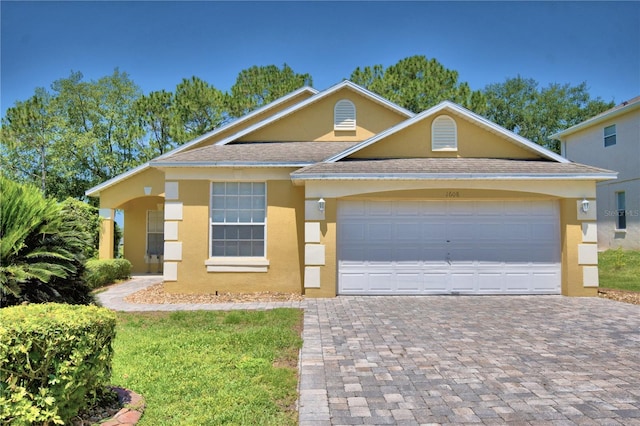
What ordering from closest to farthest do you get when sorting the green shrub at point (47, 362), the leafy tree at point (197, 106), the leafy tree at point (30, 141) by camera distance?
the green shrub at point (47, 362), the leafy tree at point (197, 106), the leafy tree at point (30, 141)

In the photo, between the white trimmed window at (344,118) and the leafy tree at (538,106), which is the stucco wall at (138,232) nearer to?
the white trimmed window at (344,118)

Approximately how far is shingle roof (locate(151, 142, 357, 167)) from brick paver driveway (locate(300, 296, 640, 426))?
15.0 feet

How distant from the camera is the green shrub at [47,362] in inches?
126

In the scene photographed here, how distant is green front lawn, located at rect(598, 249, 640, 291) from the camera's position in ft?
42.5

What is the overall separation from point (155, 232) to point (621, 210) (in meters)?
21.6

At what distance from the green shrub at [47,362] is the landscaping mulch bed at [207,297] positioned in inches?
277

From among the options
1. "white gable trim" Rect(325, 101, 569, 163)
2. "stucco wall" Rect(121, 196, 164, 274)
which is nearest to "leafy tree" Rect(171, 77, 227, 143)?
"stucco wall" Rect(121, 196, 164, 274)

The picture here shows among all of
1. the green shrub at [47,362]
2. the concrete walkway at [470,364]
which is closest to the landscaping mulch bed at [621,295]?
the concrete walkway at [470,364]

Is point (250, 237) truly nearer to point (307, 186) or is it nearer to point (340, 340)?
point (307, 186)

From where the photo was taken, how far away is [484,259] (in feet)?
36.2

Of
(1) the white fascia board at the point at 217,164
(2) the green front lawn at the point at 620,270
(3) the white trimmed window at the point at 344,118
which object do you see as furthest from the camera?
(3) the white trimmed window at the point at 344,118

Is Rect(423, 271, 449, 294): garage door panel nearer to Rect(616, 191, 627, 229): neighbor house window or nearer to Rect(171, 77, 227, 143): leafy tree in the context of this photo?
Rect(616, 191, 627, 229): neighbor house window

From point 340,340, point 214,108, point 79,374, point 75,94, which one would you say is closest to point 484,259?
point 340,340

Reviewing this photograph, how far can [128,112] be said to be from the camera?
98.6 feet
